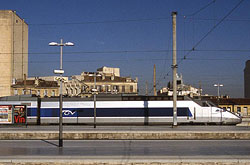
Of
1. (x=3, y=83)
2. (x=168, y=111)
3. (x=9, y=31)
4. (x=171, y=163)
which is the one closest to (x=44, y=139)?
(x=171, y=163)

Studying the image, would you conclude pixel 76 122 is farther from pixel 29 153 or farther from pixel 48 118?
pixel 29 153

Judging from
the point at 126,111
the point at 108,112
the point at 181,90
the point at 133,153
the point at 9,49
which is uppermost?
the point at 9,49

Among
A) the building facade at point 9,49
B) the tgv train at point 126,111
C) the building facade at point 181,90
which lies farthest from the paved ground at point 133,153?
the building facade at point 9,49

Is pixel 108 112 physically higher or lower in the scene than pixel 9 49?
lower

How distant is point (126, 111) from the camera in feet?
108

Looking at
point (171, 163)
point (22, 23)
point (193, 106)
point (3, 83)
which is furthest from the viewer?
point (22, 23)

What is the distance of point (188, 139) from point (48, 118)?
18.0 metres

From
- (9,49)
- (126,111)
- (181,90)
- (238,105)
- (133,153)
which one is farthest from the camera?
(9,49)

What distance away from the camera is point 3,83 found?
262ft

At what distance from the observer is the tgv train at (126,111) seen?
31.9 metres

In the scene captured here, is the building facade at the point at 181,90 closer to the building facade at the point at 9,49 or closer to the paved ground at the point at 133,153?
the paved ground at the point at 133,153

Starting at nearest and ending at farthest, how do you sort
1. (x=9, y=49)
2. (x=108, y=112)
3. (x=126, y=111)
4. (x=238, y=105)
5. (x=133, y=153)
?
1. (x=133, y=153)
2. (x=126, y=111)
3. (x=108, y=112)
4. (x=238, y=105)
5. (x=9, y=49)

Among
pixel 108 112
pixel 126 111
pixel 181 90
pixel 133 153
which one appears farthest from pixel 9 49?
pixel 133 153

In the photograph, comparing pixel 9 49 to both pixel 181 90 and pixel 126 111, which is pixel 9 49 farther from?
pixel 126 111
